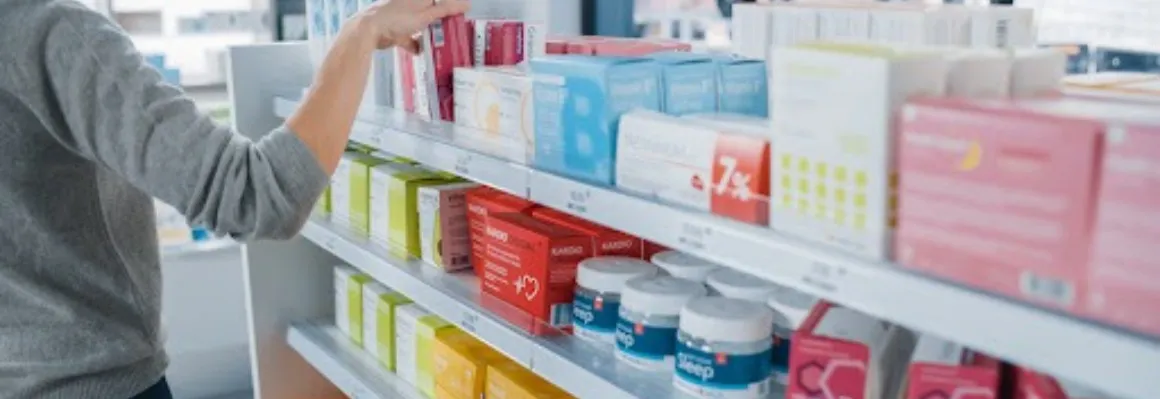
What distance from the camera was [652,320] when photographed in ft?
6.39

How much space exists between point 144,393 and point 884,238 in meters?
1.31

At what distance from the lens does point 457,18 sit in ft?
7.88

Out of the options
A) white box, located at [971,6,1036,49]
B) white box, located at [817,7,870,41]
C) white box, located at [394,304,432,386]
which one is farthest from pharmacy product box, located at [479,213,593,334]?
white box, located at [971,6,1036,49]

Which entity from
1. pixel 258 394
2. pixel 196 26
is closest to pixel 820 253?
pixel 258 394

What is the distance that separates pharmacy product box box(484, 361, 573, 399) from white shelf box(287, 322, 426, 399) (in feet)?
1.28

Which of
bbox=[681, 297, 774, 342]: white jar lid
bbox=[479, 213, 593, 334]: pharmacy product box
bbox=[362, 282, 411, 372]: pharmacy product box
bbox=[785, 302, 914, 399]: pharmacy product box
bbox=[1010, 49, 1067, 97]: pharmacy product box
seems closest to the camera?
bbox=[1010, 49, 1067, 97]: pharmacy product box

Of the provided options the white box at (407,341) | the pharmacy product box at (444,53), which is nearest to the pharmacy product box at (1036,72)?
the pharmacy product box at (444,53)

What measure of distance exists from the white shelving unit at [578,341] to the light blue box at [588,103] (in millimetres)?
38

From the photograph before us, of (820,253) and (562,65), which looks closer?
(820,253)

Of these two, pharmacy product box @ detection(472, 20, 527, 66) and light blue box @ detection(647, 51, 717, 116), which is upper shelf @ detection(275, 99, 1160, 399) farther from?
pharmacy product box @ detection(472, 20, 527, 66)

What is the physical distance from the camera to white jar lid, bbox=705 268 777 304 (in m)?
1.94

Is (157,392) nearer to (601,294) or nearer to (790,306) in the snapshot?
Result: (601,294)

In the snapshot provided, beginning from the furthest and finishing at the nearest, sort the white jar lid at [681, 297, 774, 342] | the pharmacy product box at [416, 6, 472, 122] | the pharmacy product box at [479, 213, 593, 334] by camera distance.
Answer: the pharmacy product box at [416, 6, 472, 122] < the pharmacy product box at [479, 213, 593, 334] < the white jar lid at [681, 297, 774, 342]

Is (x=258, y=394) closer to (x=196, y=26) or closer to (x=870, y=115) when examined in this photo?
(x=196, y=26)
